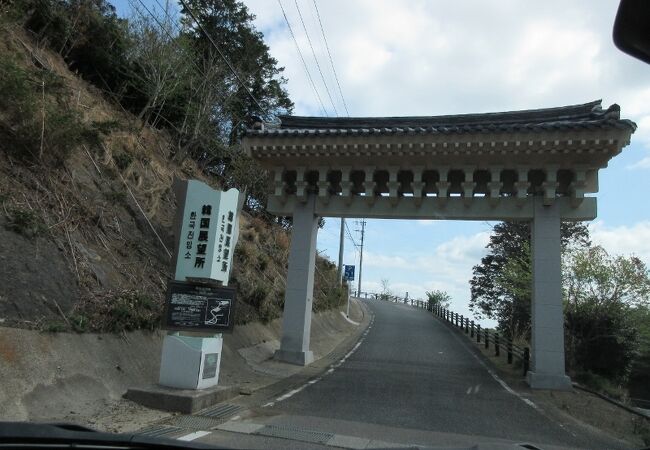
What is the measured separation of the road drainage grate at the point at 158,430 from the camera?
6.12 meters

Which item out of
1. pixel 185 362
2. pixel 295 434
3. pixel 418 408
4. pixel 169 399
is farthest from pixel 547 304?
pixel 169 399

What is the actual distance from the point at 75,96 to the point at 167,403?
34.6 ft

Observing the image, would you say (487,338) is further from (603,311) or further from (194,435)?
(194,435)

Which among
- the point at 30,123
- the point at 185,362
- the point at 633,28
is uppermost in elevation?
the point at 30,123

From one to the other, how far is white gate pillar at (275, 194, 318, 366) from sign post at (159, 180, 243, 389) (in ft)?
16.7

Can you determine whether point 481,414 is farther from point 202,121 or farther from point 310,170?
point 202,121

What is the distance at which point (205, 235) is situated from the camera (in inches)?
352

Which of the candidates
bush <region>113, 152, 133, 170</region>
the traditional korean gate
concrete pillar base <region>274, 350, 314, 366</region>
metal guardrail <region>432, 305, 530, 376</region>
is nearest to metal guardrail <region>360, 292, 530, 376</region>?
Result: metal guardrail <region>432, 305, 530, 376</region>

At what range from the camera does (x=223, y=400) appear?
8641 millimetres

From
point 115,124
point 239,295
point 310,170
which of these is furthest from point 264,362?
point 115,124

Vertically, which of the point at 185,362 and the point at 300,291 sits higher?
the point at 300,291

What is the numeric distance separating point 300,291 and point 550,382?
267 inches

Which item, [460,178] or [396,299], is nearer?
[460,178]

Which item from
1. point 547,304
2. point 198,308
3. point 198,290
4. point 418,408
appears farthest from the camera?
point 547,304
